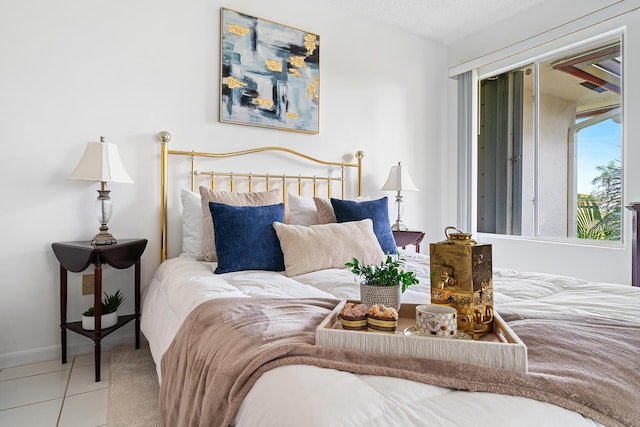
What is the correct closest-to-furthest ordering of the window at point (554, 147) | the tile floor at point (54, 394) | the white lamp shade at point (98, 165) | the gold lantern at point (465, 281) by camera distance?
the gold lantern at point (465, 281) → the tile floor at point (54, 394) → the white lamp shade at point (98, 165) → the window at point (554, 147)

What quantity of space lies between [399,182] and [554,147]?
57.0 inches

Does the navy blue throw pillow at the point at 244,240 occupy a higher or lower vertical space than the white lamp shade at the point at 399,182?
lower

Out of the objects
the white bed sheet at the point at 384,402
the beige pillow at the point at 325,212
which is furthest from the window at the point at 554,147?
the white bed sheet at the point at 384,402

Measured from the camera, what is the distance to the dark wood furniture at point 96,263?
1.90 metres

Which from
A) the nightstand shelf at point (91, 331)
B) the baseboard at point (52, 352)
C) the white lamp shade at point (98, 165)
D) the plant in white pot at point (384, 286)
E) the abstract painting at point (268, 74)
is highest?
the abstract painting at point (268, 74)

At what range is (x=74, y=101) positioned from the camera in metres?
2.19

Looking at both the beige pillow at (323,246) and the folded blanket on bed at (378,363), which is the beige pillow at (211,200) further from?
the folded blanket on bed at (378,363)

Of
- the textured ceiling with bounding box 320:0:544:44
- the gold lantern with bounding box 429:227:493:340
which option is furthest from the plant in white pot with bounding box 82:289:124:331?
the textured ceiling with bounding box 320:0:544:44

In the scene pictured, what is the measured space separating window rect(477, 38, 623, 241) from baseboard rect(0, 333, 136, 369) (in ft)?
10.9

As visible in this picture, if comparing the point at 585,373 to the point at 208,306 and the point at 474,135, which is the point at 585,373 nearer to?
the point at 208,306

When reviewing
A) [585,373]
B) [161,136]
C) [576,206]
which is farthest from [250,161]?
[576,206]

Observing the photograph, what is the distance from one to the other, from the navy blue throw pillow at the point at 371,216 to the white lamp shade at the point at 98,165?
4.28 feet

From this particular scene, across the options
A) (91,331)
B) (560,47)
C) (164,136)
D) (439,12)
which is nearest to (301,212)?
(164,136)

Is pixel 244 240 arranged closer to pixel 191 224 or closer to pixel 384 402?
pixel 191 224
